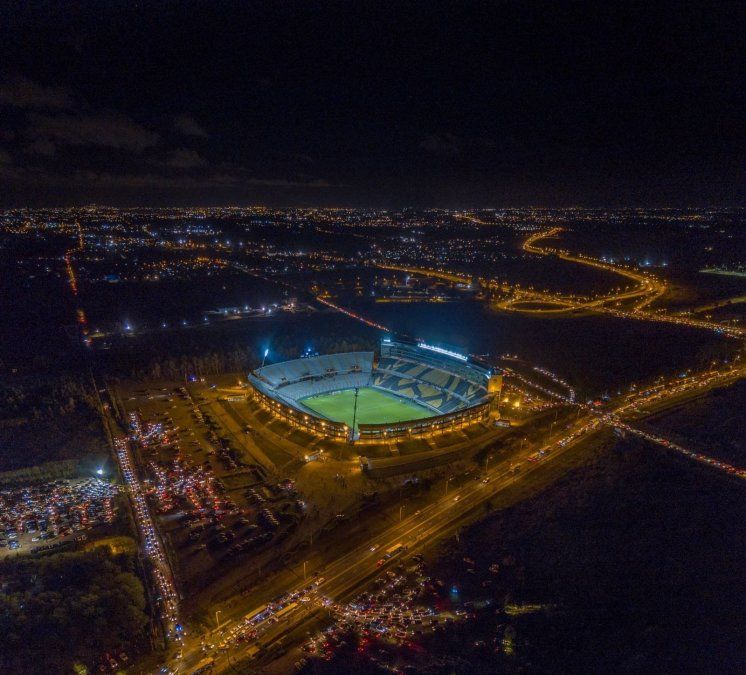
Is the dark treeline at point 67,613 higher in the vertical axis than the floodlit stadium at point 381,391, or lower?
lower

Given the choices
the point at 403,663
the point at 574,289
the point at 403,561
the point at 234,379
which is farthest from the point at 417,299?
the point at 403,663

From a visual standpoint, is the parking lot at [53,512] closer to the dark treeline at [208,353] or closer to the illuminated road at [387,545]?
the illuminated road at [387,545]

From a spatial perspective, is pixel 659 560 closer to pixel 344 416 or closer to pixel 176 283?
pixel 344 416

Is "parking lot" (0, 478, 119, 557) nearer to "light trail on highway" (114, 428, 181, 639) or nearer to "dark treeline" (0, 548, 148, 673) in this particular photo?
"light trail on highway" (114, 428, 181, 639)

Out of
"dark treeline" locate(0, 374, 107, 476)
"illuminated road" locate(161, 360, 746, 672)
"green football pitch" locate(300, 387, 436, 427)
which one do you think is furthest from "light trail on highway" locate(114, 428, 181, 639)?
"green football pitch" locate(300, 387, 436, 427)

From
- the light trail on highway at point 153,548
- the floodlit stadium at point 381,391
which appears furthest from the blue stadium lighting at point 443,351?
the light trail on highway at point 153,548

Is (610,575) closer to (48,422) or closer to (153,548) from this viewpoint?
(153,548)
